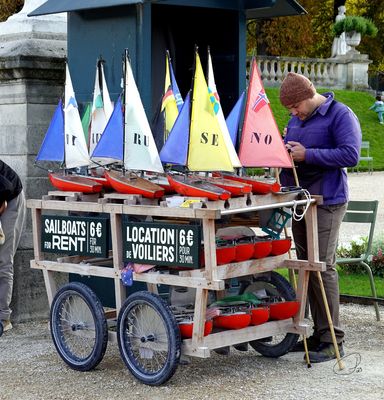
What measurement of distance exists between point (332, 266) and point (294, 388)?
954mm

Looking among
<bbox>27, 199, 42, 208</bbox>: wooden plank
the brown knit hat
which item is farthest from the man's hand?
<bbox>27, 199, 42, 208</bbox>: wooden plank

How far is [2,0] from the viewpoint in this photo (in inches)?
1378

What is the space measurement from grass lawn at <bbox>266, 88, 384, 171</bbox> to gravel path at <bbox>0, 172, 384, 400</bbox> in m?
23.5

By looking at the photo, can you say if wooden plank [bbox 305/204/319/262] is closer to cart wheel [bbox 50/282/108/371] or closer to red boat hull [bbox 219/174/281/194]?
red boat hull [bbox 219/174/281/194]

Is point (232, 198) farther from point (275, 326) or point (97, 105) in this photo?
point (97, 105)

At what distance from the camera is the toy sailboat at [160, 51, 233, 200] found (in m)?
6.14

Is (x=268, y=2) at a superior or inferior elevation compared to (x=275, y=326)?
superior

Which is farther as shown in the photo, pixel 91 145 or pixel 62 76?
pixel 62 76

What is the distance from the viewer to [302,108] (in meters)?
6.65

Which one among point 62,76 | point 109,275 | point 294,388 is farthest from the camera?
point 62,76

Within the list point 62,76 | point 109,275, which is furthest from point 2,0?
point 109,275

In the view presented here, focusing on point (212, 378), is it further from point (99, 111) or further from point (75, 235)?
point (99, 111)

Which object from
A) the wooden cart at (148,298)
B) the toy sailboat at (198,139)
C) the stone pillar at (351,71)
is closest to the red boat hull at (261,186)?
the wooden cart at (148,298)

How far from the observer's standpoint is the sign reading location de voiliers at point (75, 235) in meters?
6.43
